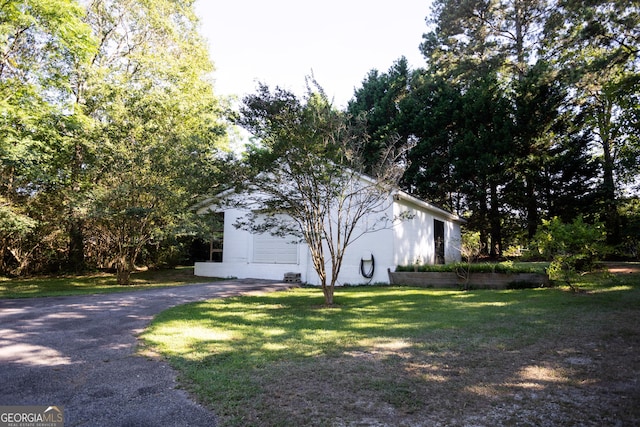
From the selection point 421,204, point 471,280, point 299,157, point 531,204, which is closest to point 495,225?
point 531,204

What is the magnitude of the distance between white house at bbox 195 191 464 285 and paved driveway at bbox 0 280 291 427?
5835 millimetres

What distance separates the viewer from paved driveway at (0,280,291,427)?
2.81m

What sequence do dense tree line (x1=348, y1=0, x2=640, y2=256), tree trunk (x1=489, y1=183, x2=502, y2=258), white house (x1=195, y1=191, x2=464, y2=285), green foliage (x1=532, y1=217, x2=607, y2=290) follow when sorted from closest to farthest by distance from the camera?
green foliage (x1=532, y1=217, x2=607, y2=290)
white house (x1=195, y1=191, x2=464, y2=285)
dense tree line (x1=348, y1=0, x2=640, y2=256)
tree trunk (x1=489, y1=183, x2=502, y2=258)

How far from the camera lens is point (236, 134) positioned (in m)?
24.1

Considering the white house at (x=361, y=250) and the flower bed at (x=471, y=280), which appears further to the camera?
the white house at (x=361, y=250)

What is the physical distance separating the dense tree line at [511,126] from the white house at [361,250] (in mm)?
4289

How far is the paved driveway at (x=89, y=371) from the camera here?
2812mm

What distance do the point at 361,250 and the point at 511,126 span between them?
1180 centimetres

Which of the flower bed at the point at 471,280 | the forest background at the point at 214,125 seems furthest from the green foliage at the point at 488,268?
the forest background at the point at 214,125

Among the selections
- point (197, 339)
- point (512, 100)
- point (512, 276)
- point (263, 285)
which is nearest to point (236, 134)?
point (263, 285)

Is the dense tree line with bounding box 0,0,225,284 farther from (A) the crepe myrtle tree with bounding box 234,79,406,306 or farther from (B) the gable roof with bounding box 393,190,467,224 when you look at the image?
(B) the gable roof with bounding box 393,190,467,224

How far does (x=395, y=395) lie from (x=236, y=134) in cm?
2300

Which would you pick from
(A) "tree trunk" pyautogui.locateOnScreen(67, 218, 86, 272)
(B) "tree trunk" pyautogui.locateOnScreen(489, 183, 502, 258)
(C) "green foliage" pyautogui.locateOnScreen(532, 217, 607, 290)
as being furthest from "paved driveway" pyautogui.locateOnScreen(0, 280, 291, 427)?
(B) "tree trunk" pyautogui.locateOnScreen(489, 183, 502, 258)

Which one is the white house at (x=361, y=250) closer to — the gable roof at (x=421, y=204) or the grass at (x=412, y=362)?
the gable roof at (x=421, y=204)
